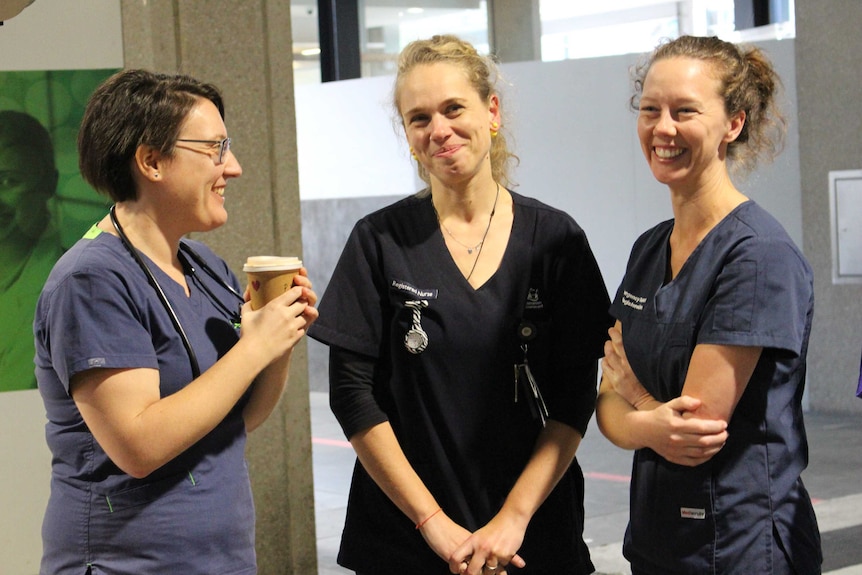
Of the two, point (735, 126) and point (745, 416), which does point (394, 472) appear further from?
point (735, 126)

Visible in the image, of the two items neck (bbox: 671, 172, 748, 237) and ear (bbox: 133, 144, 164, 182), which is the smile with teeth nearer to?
neck (bbox: 671, 172, 748, 237)

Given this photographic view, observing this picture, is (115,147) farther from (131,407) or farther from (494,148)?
(494,148)

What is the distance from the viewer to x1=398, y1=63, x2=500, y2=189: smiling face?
8.16 feet

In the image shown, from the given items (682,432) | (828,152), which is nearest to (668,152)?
(682,432)

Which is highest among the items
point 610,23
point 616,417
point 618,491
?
point 610,23

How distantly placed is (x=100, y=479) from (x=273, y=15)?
2.49m

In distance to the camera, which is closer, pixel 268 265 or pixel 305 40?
pixel 268 265

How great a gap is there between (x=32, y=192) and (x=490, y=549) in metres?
2.22

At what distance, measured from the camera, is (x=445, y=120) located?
8.16ft

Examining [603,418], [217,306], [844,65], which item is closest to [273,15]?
[217,306]

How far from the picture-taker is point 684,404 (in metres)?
2.16

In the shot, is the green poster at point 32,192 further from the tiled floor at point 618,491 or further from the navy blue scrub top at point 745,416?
the navy blue scrub top at point 745,416

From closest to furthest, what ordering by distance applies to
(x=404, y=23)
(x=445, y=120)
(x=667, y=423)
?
(x=667, y=423) → (x=445, y=120) → (x=404, y=23)

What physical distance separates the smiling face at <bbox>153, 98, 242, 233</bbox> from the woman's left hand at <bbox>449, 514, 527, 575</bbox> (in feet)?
2.98
